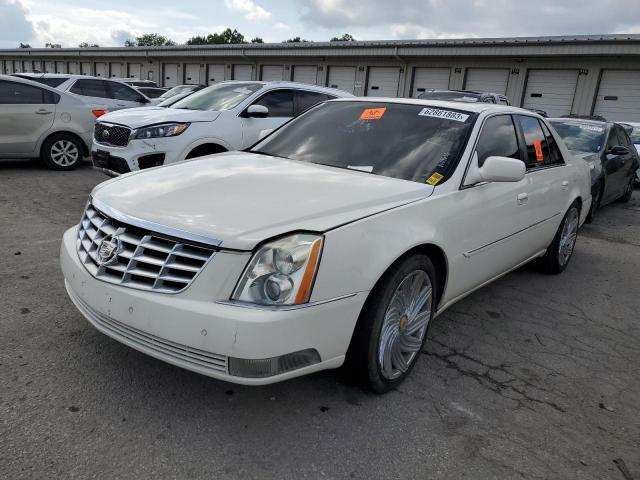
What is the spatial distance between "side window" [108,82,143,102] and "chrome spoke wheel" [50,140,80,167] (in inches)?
79.1

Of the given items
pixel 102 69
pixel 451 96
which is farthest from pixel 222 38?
pixel 451 96

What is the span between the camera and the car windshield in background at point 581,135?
27.2 ft

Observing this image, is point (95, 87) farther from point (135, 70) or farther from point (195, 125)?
point (135, 70)

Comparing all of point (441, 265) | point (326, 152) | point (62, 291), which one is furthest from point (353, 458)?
point (62, 291)

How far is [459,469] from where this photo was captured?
7.55ft

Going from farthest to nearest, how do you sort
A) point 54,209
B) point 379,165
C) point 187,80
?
1. point 187,80
2. point 54,209
3. point 379,165

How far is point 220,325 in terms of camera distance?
2172 millimetres

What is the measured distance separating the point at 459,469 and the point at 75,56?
4925 centimetres

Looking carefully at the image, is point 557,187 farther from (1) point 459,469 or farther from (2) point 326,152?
(1) point 459,469

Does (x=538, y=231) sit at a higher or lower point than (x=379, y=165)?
lower

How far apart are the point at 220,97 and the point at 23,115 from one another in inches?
143

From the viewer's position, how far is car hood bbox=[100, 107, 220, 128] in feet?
21.5

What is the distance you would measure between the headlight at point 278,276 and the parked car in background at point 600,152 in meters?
6.78

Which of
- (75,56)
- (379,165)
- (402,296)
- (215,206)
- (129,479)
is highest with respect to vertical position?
(75,56)
